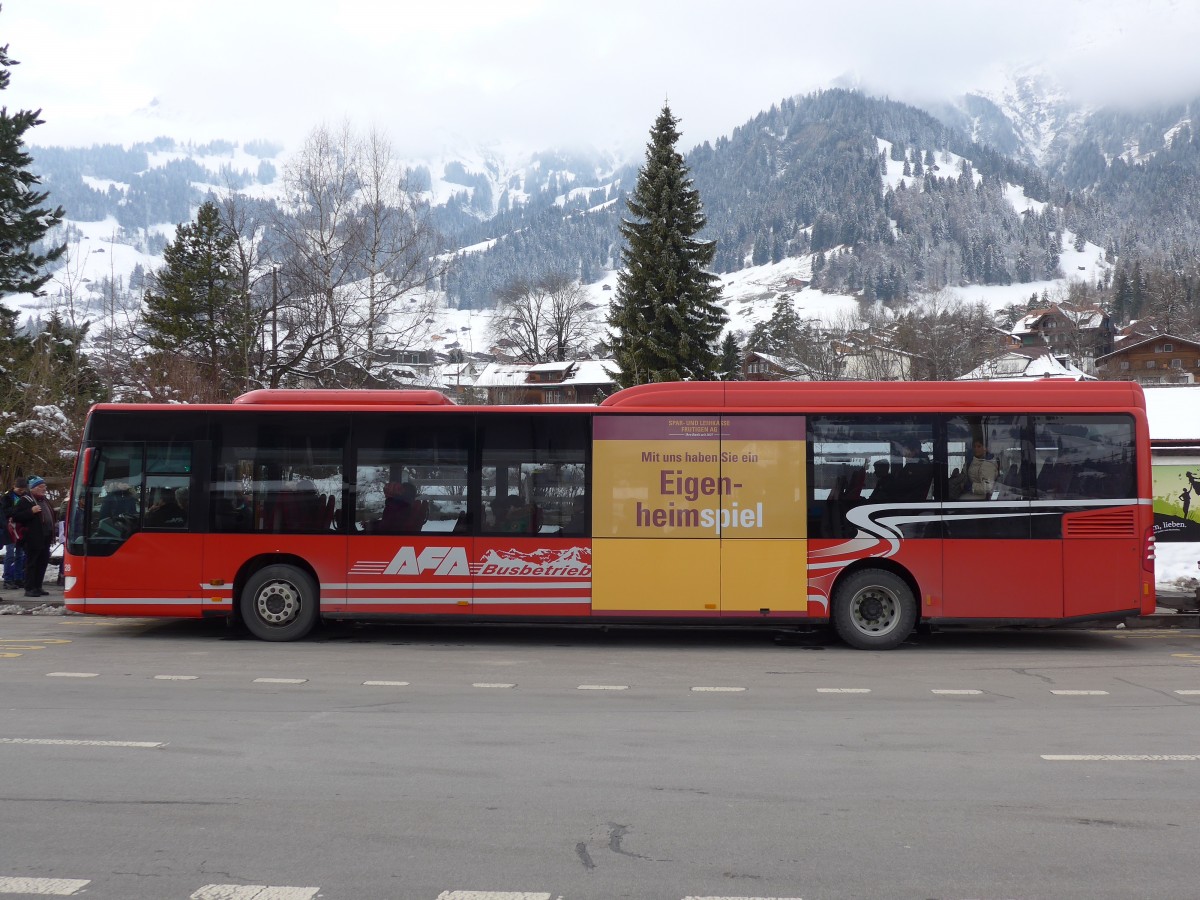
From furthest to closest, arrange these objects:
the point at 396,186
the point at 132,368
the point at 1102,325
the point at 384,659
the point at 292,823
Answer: the point at 1102,325 → the point at 396,186 → the point at 132,368 → the point at 384,659 → the point at 292,823

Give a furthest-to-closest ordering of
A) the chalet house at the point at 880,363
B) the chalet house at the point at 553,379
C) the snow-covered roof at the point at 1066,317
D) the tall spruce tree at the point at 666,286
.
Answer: the snow-covered roof at the point at 1066,317 < the chalet house at the point at 553,379 < the chalet house at the point at 880,363 < the tall spruce tree at the point at 666,286

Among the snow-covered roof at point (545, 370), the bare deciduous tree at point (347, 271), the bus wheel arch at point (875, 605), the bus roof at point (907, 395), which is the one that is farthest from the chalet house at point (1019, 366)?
the bus wheel arch at point (875, 605)

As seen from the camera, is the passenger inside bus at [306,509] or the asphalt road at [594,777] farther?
the passenger inside bus at [306,509]

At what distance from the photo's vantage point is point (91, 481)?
12516mm

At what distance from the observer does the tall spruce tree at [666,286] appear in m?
40.5

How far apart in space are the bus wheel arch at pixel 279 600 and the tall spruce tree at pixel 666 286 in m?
28.6

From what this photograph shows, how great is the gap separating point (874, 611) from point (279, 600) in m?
7.15

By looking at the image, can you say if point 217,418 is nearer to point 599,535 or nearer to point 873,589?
point 599,535

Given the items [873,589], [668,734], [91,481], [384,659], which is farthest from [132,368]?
[668,734]

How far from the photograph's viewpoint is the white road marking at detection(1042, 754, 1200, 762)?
22.4 ft

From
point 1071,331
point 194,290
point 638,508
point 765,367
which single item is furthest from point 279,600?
point 1071,331

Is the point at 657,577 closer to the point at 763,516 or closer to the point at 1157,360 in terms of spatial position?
the point at 763,516

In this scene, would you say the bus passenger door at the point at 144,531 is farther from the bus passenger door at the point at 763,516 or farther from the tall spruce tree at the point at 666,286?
the tall spruce tree at the point at 666,286

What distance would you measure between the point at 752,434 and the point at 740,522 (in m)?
1.05
